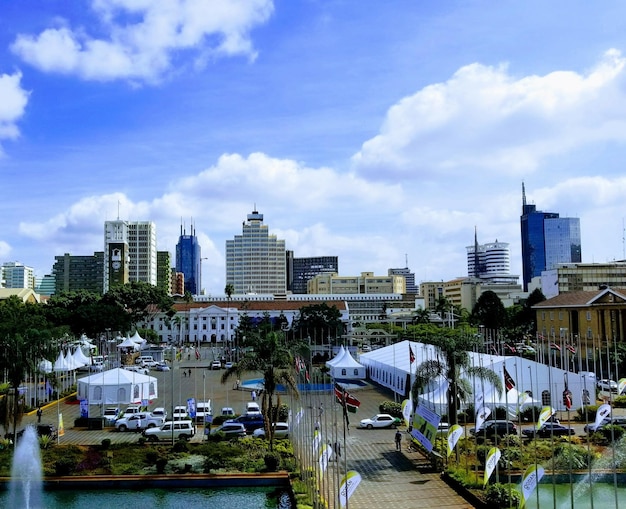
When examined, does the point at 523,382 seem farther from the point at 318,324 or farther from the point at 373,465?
the point at 318,324

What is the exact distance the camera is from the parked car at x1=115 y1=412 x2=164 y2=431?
3538cm

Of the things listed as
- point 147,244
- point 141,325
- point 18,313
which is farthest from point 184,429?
point 147,244

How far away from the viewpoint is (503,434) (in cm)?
3036

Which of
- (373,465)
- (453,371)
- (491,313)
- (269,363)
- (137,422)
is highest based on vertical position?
(491,313)

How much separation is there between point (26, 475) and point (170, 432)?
319 inches

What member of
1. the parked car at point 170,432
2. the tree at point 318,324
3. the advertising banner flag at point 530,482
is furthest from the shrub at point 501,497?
the tree at point 318,324

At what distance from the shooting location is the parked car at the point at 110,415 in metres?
37.3

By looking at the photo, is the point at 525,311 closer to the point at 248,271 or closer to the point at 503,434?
the point at 503,434

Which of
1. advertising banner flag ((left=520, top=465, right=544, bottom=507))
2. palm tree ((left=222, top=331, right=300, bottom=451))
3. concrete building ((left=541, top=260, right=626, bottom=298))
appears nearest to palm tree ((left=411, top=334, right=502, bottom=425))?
palm tree ((left=222, top=331, right=300, bottom=451))

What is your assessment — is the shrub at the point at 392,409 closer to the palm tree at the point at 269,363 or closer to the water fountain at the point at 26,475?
the palm tree at the point at 269,363

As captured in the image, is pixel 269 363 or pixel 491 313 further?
pixel 491 313

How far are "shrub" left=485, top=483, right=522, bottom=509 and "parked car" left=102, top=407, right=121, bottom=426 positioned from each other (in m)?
24.4

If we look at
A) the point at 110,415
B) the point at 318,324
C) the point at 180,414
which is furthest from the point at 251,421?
the point at 318,324

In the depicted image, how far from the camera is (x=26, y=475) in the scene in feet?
83.8
